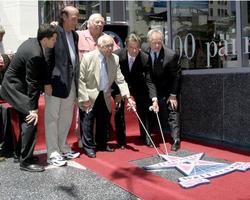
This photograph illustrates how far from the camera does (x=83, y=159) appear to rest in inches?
209

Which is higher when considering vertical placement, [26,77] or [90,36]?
[90,36]

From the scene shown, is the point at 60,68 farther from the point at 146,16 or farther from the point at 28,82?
the point at 146,16

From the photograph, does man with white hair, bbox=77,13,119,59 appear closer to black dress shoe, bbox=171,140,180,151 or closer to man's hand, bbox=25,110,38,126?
man's hand, bbox=25,110,38,126

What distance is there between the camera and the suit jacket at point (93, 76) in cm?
525

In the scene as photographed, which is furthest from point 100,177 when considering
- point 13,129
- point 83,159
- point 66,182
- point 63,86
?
point 13,129

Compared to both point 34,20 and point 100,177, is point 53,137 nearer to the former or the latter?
point 100,177

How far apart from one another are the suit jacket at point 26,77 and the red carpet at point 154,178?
1026mm

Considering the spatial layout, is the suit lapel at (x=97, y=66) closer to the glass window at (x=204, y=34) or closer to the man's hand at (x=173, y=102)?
the man's hand at (x=173, y=102)

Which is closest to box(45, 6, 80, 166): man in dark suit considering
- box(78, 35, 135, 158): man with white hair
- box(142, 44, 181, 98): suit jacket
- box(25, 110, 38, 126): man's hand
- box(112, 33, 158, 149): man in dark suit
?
box(78, 35, 135, 158): man with white hair

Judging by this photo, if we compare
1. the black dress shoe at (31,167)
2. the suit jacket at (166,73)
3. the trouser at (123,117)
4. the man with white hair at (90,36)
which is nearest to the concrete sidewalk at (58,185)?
the black dress shoe at (31,167)

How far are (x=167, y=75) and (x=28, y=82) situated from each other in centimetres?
204

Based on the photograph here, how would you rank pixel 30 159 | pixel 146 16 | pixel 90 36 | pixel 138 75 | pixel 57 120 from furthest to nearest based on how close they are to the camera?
pixel 146 16 → pixel 138 75 → pixel 90 36 → pixel 57 120 → pixel 30 159

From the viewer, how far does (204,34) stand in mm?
6992

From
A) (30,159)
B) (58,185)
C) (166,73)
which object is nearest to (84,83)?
(30,159)
